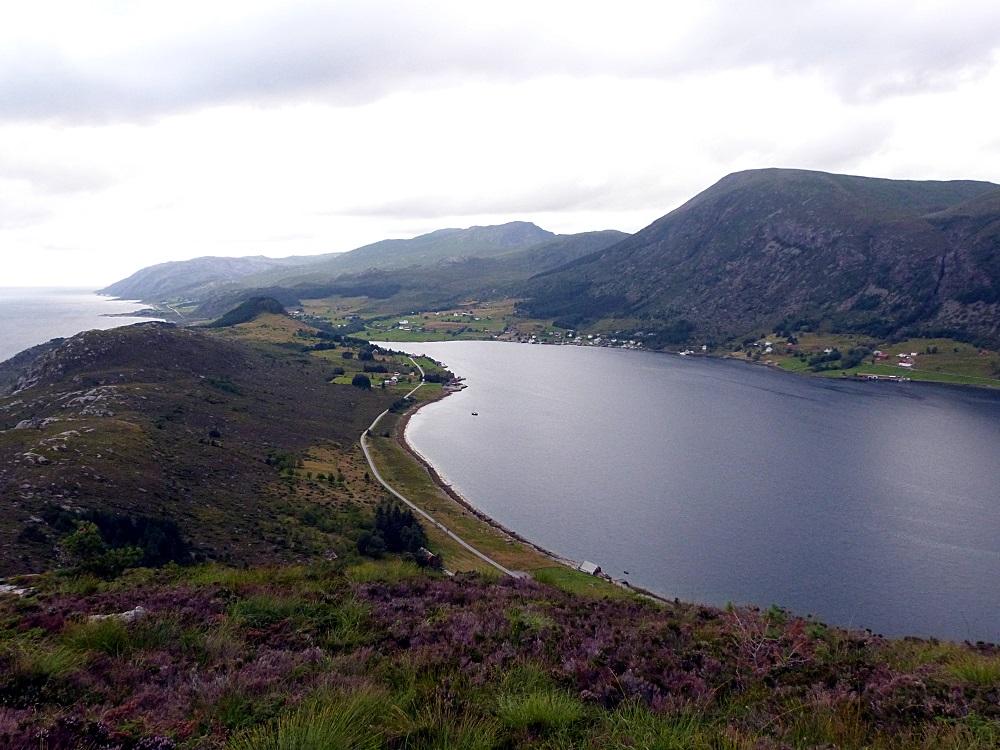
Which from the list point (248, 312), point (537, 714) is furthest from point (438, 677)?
point (248, 312)

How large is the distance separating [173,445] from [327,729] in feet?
165

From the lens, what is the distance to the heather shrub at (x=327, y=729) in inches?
174

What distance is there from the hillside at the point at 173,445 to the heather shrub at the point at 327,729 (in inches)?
1010

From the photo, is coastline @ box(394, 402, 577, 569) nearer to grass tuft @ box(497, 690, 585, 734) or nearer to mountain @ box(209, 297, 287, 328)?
grass tuft @ box(497, 690, 585, 734)

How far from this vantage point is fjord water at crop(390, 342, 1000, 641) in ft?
130

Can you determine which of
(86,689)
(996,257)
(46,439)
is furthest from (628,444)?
(996,257)

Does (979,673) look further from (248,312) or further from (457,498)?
(248,312)

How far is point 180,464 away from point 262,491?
611cm

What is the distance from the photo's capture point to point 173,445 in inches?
1907

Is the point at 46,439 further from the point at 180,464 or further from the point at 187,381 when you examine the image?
the point at 187,381

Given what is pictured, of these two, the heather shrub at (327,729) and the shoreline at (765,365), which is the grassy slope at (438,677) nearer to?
the heather shrub at (327,729)

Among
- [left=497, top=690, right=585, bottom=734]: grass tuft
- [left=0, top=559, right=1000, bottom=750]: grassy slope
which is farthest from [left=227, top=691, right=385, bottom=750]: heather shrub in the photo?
[left=497, top=690, right=585, bottom=734]: grass tuft

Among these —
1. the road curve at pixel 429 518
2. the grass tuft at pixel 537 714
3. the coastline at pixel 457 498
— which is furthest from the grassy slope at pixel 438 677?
the coastline at pixel 457 498

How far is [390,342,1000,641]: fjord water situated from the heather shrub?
119 ft
